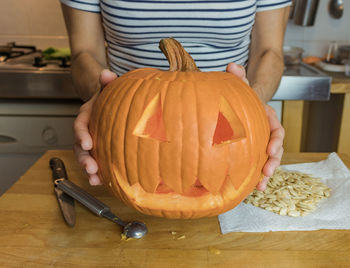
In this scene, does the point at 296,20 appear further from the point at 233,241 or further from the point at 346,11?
the point at 233,241

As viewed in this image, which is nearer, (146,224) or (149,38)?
(146,224)

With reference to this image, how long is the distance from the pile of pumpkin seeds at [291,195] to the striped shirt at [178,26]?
1.46 feet

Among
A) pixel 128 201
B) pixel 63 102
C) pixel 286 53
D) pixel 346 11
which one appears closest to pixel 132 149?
pixel 128 201

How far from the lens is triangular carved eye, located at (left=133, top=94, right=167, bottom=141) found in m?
0.55

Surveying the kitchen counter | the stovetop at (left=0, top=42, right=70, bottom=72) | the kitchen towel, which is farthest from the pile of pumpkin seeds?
the stovetop at (left=0, top=42, right=70, bottom=72)

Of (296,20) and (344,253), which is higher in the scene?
(296,20)

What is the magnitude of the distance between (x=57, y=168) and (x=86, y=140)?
34 cm

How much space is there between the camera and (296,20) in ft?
6.90

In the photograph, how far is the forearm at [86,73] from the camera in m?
0.94

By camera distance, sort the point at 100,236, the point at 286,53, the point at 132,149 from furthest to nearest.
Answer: the point at 286,53 → the point at 100,236 → the point at 132,149

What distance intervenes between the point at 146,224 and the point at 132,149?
0.69 feet

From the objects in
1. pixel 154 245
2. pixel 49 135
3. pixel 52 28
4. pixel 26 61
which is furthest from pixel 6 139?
pixel 154 245

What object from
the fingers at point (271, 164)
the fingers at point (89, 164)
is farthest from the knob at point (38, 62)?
the fingers at point (271, 164)

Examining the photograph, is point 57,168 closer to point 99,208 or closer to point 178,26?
point 99,208
